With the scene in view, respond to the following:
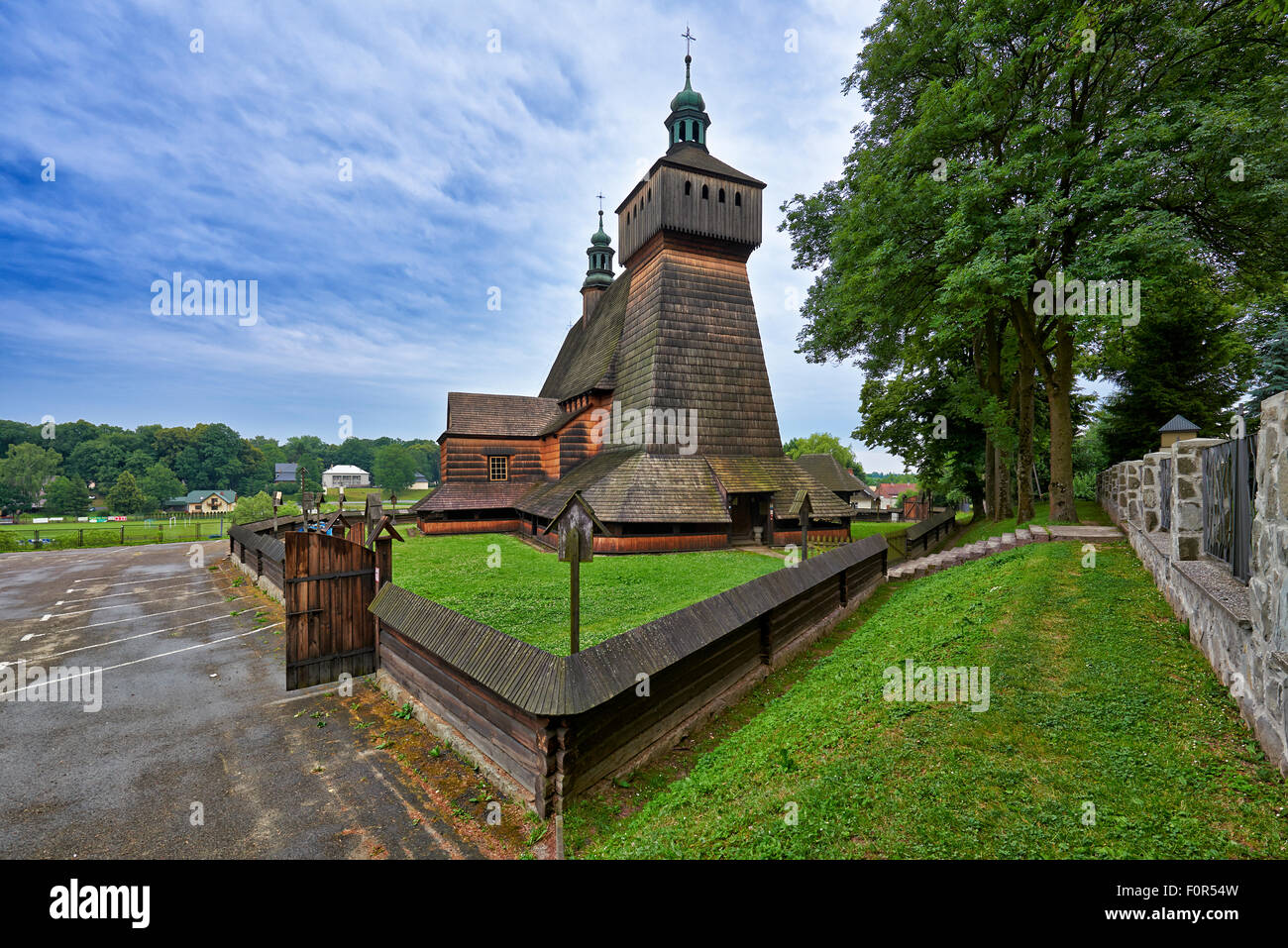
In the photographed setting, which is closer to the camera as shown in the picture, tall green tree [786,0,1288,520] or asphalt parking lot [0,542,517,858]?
asphalt parking lot [0,542,517,858]

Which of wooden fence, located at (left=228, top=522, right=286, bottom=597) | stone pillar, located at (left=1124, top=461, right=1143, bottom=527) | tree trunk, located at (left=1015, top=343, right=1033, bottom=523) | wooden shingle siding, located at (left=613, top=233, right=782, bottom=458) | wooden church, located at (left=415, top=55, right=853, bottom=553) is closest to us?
stone pillar, located at (left=1124, top=461, right=1143, bottom=527)

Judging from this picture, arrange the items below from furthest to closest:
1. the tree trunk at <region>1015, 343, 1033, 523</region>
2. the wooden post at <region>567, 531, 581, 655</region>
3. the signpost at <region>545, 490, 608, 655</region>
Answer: the tree trunk at <region>1015, 343, 1033, 523</region>
the signpost at <region>545, 490, 608, 655</region>
the wooden post at <region>567, 531, 581, 655</region>

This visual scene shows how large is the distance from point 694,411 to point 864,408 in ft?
40.3

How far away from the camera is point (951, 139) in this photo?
554 inches

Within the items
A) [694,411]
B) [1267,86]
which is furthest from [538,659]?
[1267,86]

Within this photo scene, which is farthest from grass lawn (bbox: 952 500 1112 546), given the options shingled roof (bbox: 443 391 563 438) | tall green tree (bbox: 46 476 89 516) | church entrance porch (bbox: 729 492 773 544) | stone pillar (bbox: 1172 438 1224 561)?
tall green tree (bbox: 46 476 89 516)

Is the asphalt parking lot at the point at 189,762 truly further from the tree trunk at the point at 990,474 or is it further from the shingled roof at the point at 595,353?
the tree trunk at the point at 990,474

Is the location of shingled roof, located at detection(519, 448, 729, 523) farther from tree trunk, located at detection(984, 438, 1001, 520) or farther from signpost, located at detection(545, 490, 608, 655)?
tree trunk, located at detection(984, 438, 1001, 520)

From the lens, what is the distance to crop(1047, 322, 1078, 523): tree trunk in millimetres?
14117

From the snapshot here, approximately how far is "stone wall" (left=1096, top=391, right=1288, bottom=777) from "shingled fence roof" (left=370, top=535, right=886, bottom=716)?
14.8ft

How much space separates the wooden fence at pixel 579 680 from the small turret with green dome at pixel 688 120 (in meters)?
23.2

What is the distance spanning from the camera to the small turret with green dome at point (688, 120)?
23031mm

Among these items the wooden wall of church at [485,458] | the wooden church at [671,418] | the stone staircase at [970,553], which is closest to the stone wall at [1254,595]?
the stone staircase at [970,553]

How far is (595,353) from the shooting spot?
25.2 meters
